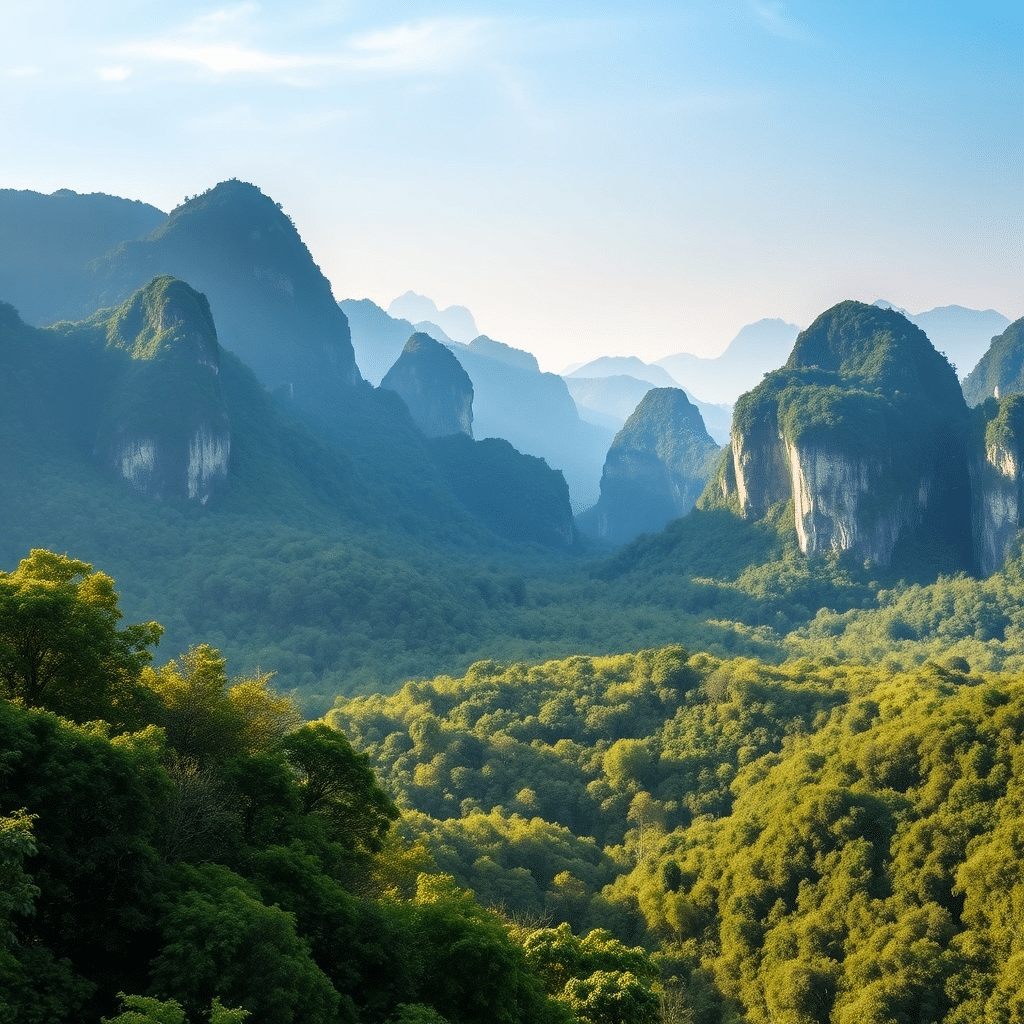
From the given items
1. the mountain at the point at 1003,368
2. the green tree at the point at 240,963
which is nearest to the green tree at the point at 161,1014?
the green tree at the point at 240,963

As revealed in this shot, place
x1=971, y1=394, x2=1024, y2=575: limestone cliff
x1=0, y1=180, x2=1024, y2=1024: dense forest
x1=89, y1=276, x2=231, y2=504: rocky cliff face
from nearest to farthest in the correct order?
x1=0, y1=180, x2=1024, y2=1024: dense forest, x1=89, y1=276, x2=231, y2=504: rocky cliff face, x1=971, y1=394, x2=1024, y2=575: limestone cliff

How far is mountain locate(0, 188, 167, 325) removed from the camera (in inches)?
6225

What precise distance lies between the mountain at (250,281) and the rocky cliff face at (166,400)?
4139 cm

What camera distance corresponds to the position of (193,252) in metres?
164

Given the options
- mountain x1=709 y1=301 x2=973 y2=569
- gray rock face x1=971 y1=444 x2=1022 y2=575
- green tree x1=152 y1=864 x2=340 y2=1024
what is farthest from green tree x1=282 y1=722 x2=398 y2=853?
gray rock face x1=971 y1=444 x2=1022 y2=575

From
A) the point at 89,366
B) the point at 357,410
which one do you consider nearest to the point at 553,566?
the point at 357,410

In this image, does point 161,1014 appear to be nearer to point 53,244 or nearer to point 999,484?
point 999,484

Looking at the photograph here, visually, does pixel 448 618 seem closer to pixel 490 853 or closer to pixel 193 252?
pixel 490 853

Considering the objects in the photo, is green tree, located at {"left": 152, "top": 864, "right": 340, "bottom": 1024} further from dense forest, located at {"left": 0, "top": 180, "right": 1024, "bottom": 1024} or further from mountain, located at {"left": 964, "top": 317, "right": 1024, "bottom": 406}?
mountain, located at {"left": 964, "top": 317, "right": 1024, "bottom": 406}

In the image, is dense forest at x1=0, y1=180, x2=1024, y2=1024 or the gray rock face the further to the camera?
the gray rock face

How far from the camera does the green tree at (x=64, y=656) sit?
20.0 m

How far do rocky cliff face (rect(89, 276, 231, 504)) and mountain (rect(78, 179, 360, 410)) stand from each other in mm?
41385

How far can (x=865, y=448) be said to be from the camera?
110 metres

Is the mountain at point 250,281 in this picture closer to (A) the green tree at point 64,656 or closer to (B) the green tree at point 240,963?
(A) the green tree at point 64,656
